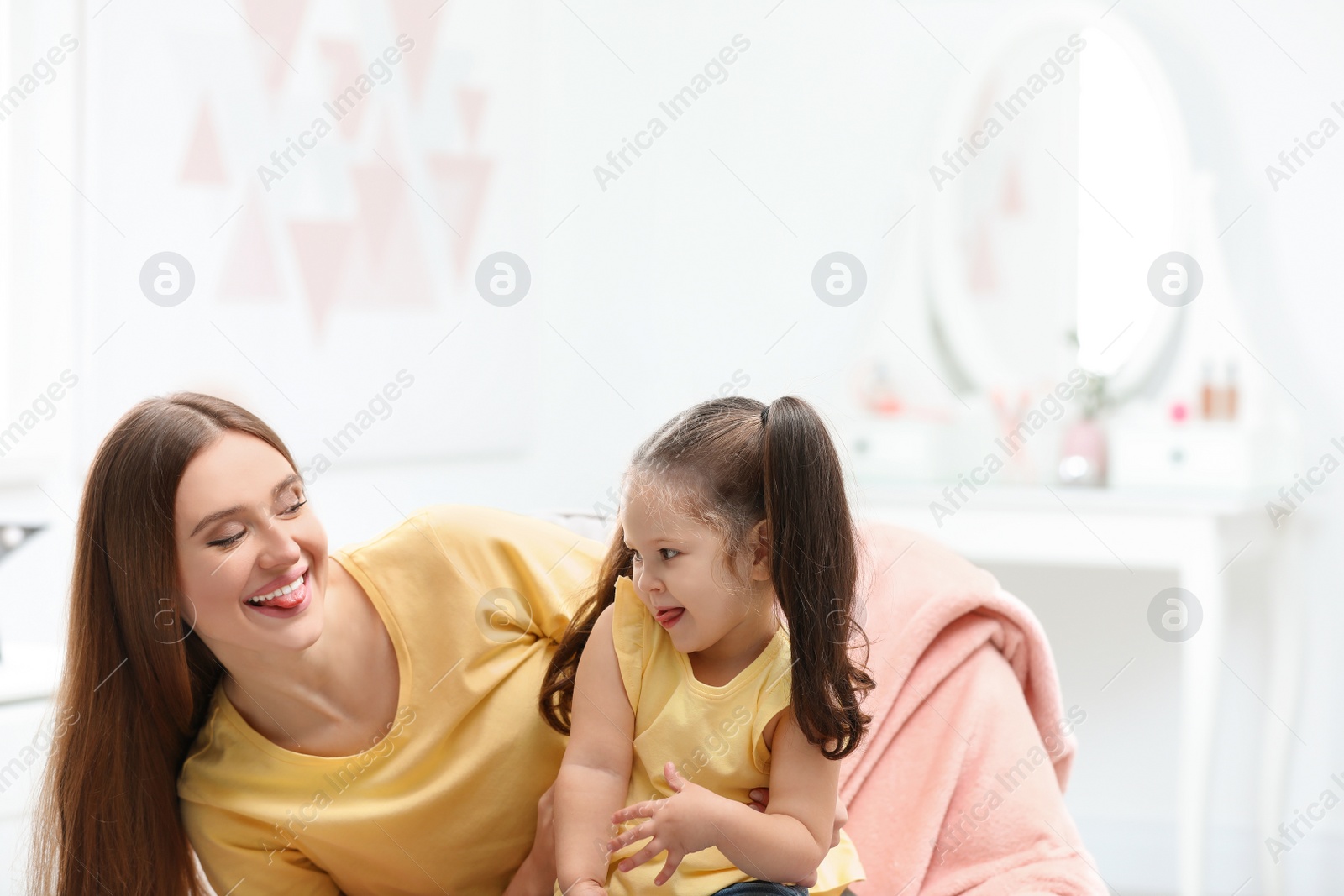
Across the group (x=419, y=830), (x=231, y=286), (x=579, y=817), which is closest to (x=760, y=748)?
(x=579, y=817)

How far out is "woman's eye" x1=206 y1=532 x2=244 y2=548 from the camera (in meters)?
1.16

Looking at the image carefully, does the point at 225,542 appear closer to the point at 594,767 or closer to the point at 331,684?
the point at 331,684

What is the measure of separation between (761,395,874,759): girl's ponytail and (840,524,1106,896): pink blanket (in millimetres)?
328

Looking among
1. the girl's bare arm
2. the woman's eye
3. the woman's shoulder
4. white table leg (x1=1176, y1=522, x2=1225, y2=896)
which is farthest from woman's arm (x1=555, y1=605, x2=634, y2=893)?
white table leg (x1=1176, y1=522, x2=1225, y2=896)

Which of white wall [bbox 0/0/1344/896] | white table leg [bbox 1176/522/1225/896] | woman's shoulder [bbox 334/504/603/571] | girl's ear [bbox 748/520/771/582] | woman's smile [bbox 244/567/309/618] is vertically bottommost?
white table leg [bbox 1176/522/1225/896]

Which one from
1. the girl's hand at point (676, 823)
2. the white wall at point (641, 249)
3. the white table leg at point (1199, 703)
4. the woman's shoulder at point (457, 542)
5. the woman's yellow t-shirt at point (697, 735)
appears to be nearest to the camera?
the girl's hand at point (676, 823)

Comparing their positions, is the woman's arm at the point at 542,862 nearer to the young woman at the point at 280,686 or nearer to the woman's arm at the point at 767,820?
the young woman at the point at 280,686

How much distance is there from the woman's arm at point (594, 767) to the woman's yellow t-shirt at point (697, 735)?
0.02m

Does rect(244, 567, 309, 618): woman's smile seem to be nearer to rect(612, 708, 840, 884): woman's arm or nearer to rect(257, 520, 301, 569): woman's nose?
rect(257, 520, 301, 569): woman's nose

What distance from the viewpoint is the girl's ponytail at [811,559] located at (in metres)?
1.05

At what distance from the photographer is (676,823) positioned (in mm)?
985

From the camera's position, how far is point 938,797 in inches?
55.7

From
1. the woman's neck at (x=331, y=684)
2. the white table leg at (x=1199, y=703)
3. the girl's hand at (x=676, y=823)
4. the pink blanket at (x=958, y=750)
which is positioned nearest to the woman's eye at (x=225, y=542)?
the woman's neck at (x=331, y=684)

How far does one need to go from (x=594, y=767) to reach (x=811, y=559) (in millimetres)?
268
